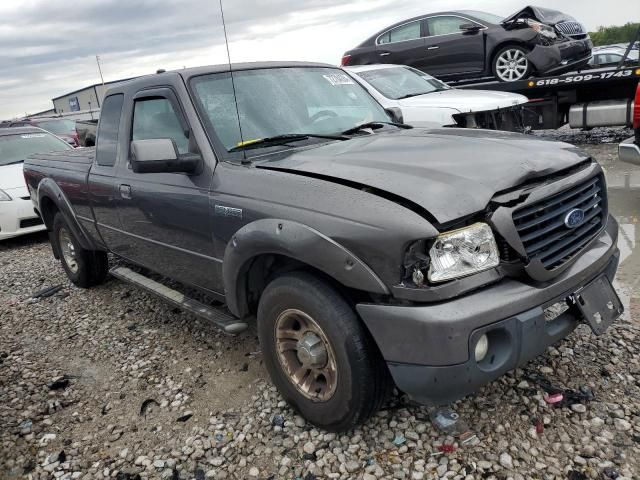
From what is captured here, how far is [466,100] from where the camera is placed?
7.65 meters

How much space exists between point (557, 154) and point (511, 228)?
0.81 meters

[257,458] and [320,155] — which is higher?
[320,155]

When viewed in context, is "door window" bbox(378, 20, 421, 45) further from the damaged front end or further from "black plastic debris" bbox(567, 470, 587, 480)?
"black plastic debris" bbox(567, 470, 587, 480)

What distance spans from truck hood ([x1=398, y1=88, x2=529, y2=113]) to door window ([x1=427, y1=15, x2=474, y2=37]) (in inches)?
82.5

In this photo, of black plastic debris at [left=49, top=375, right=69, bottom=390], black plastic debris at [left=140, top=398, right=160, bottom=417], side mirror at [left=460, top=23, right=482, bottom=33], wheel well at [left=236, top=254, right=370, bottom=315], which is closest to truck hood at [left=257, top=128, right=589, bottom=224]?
wheel well at [left=236, top=254, right=370, bottom=315]

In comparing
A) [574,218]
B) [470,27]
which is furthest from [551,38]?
[574,218]

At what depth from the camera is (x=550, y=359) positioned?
3066 millimetres

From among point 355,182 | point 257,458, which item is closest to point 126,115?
point 355,182

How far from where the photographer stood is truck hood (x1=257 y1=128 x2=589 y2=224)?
86.5 inches

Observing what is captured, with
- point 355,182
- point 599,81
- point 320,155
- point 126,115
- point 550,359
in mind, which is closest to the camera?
point 355,182

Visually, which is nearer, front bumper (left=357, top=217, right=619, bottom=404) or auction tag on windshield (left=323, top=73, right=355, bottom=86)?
front bumper (left=357, top=217, right=619, bottom=404)

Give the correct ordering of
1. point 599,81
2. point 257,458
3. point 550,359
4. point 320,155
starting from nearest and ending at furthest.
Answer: point 257,458 < point 320,155 < point 550,359 < point 599,81

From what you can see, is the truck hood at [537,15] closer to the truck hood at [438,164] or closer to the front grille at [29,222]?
the truck hood at [438,164]

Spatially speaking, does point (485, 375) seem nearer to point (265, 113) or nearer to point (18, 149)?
point (265, 113)
